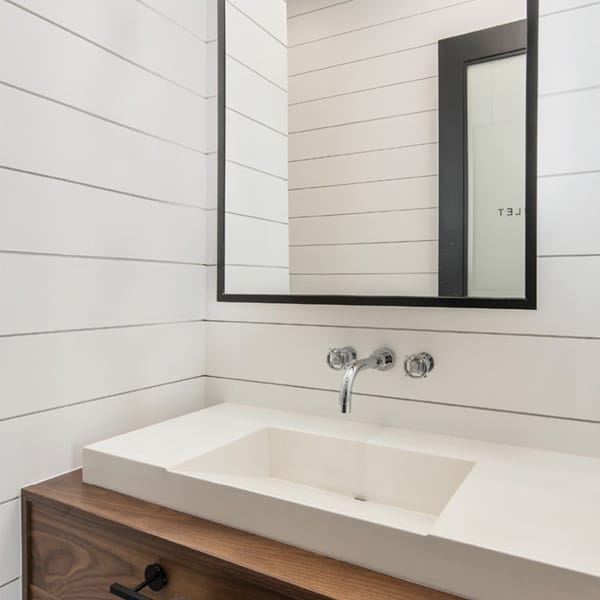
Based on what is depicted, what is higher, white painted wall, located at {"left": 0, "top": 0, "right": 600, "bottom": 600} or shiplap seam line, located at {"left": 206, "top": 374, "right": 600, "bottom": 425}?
white painted wall, located at {"left": 0, "top": 0, "right": 600, "bottom": 600}

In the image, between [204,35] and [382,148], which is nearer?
[382,148]

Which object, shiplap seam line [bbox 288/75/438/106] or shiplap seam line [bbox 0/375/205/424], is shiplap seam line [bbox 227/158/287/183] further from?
shiplap seam line [bbox 0/375/205/424]

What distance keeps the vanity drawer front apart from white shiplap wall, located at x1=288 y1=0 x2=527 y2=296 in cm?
67

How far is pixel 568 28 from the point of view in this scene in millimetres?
992

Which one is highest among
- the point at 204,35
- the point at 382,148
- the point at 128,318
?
the point at 204,35

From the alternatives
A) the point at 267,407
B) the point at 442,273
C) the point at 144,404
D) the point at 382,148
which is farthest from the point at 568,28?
the point at 144,404

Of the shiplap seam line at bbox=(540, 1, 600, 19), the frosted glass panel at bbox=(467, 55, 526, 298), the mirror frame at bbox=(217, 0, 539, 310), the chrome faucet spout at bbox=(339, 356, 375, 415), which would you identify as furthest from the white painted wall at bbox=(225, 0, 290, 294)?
the shiplap seam line at bbox=(540, 1, 600, 19)

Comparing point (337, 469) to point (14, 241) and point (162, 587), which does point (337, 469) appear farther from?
point (14, 241)

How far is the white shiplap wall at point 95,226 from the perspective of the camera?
973mm

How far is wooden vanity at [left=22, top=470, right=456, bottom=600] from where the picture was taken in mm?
688

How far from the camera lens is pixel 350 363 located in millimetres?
1171

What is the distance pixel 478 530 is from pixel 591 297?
0.53 m

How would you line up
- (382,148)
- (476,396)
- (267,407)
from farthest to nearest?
(267,407), (382,148), (476,396)

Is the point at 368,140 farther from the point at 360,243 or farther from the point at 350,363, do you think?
the point at 350,363
